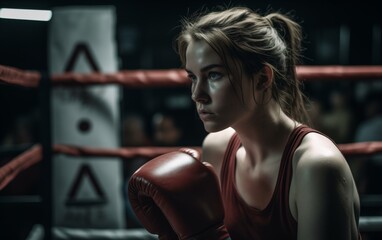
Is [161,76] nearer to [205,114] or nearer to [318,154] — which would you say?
[205,114]

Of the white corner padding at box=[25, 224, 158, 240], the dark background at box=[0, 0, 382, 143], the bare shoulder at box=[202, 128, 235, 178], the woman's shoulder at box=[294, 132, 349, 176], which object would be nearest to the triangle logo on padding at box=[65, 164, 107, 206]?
the white corner padding at box=[25, 224, 158, 240]

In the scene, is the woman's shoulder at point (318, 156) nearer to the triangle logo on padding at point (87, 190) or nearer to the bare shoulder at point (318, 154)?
the bare shoulder at point (318, 154)

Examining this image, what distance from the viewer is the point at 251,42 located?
99 centimetres

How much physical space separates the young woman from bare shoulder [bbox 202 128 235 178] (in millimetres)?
97

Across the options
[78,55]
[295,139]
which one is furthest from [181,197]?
[78,55]

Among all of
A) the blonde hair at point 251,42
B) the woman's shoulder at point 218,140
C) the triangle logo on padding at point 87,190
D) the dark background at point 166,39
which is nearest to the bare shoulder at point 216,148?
the woman's shoulder at point 218,140

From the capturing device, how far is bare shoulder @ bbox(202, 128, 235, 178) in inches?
49.2

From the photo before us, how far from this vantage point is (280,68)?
3.48 ft

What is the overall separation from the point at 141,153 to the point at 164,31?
4000 millimetres

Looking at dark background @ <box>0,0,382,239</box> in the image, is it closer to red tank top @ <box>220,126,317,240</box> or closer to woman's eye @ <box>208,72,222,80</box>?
red tank top @ <box>220,126,317,240</box>

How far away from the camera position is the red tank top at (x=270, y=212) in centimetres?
98

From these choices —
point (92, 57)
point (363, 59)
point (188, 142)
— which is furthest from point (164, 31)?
point (92, 57)

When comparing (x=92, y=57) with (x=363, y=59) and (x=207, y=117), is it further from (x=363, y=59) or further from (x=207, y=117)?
(x=363, y=59)

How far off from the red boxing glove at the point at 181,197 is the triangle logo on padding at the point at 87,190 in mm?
847
